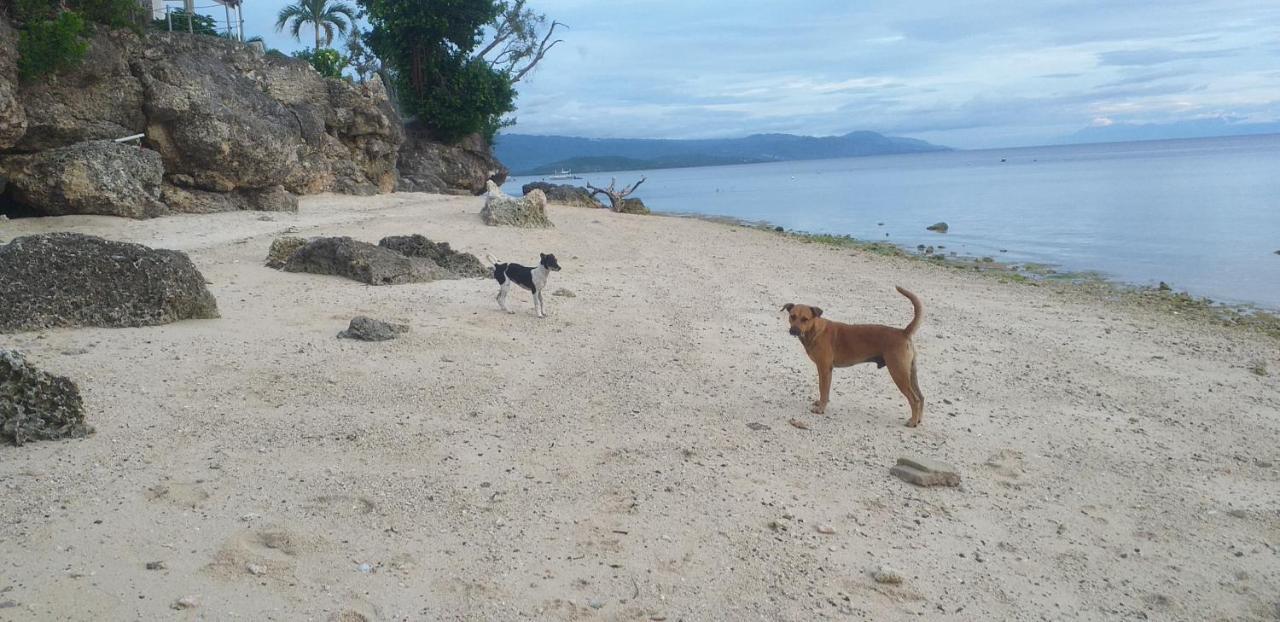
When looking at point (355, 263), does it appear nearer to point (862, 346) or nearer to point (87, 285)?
point (87, 285)

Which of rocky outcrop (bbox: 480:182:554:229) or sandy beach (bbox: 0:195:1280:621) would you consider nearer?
sandy beach (bbox: 0:195:1280:621)

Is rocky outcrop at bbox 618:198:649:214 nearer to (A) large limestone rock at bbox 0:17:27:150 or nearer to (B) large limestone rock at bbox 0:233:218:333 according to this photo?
(A) large limestone rock at bbox 0:17:27:150

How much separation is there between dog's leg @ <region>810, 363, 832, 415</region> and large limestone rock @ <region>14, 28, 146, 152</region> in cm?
1408

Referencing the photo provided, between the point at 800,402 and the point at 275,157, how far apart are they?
1492cm

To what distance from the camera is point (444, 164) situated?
103 ft

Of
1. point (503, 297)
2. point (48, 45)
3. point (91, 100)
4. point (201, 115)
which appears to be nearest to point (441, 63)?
point (201, 115)

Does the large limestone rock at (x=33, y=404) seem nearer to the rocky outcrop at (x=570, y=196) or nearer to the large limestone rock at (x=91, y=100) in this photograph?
the large limestone rock at (x=91, y=100)

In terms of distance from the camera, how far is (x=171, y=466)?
4.85 m

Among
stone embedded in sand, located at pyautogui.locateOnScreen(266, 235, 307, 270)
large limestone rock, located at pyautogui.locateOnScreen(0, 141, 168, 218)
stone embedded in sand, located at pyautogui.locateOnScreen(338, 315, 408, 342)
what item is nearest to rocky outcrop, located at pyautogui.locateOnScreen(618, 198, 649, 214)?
large limestone rock, located at pyautogui.locateOnScreen(0, 141, 168, 218)

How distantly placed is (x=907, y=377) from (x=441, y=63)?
28.2 meters

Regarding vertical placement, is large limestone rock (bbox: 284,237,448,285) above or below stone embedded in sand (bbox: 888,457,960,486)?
above

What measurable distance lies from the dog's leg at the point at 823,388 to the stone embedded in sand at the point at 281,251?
7.35m

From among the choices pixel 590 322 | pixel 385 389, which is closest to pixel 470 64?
pixel 590 322

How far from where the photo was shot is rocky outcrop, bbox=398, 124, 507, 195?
3027 centimetres
